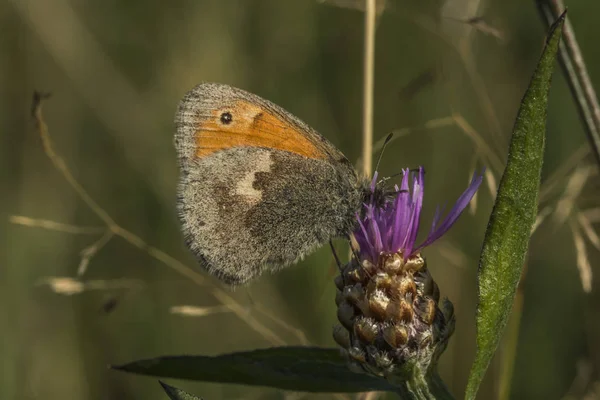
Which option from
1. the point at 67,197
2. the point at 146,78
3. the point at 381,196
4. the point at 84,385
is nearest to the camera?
the point at 381,196

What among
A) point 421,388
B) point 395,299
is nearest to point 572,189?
point 395,299

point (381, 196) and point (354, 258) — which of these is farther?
point (381, 196)

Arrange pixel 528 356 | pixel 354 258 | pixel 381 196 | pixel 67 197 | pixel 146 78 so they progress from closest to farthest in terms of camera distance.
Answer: pixel 354 258
pixel 381 196
pixel 528 356
pixel 67 197
pixel 146 78

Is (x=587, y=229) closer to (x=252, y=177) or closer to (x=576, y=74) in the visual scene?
(x=576, y=74)

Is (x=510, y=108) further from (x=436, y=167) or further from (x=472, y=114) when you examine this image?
(x=436, y=167)

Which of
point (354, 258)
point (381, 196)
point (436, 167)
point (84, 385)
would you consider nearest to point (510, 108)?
point (436, 167)

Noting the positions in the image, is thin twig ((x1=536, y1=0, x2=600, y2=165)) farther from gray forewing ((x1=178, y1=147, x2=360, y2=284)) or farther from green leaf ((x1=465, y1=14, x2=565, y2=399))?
gray forewing ((x1=178, y1=147, x2=360, y2=284))

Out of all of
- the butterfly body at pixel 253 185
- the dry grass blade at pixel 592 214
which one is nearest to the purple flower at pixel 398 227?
the butterfly body at pixel 253 185

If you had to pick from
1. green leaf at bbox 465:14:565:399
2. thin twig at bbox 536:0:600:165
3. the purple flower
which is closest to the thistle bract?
the purple flower
